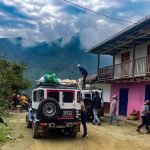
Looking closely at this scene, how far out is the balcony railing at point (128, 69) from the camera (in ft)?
74.3

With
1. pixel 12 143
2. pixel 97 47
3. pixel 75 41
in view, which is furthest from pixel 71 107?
pixel 75 41

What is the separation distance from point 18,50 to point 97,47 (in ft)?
424

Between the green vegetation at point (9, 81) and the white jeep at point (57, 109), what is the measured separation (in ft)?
35.1

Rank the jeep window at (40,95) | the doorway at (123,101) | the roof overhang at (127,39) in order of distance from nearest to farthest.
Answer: the jeep window at (40,95) < the roof overhang at (127,39) < the doorway at (123,101)

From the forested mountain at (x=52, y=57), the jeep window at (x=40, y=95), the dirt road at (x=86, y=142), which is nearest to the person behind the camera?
the dirt road at (x=86, y=142)

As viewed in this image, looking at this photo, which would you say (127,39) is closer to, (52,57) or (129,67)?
(129,67)

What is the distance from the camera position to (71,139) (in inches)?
592

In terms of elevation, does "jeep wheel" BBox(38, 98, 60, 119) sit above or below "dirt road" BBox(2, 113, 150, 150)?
above

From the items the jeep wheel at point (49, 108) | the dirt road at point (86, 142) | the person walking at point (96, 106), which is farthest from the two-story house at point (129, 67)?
the jeep wheel at point (49, 108)

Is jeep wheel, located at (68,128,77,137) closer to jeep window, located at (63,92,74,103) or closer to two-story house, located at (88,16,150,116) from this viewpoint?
jeep window, located at (63,92,74,103)

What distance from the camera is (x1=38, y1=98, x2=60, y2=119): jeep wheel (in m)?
14.6

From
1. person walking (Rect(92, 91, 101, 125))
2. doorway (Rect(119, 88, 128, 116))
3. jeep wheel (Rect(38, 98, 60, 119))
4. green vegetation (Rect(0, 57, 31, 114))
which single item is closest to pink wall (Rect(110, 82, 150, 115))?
doorway (Rect(119, 88, 128, 116))

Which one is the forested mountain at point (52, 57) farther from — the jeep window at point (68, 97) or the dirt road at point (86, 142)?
the jeep window at point (68, 97)

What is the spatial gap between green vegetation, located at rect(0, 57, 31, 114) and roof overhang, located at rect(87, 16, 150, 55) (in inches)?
289
